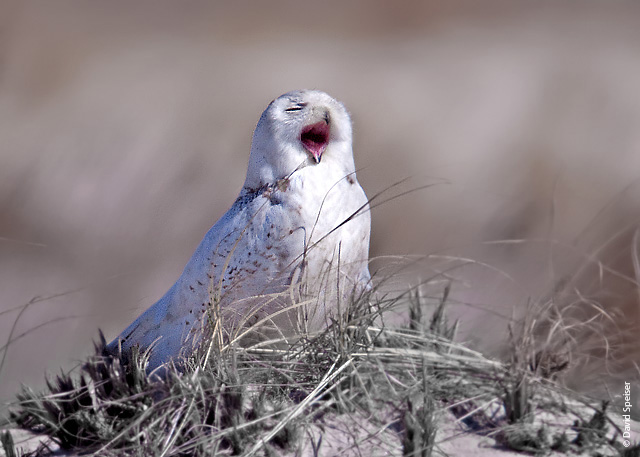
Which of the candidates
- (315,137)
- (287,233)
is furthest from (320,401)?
(315,137)

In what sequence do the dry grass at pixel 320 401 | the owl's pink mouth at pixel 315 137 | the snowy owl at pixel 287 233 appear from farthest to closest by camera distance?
the owl's pink mouth at pixel 315 137, the snowy owl at pixel 287 233, the dry grass at pixel 320 401

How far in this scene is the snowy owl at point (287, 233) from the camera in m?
2.48

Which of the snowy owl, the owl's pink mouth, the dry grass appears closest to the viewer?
the dry grass

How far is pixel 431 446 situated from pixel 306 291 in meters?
0.90

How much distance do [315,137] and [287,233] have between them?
0.41 meters

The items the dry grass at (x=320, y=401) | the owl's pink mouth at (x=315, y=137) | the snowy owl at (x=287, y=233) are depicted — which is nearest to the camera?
the dry grass at (x=320, y=401)

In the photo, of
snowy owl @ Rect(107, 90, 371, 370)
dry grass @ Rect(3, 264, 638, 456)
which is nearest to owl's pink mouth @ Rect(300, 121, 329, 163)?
snowy owl @ Rect(107, 90, 371, 370)

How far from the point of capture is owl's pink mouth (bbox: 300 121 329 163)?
102 inches

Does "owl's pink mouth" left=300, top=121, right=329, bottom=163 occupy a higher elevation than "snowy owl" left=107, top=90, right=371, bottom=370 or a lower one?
higher

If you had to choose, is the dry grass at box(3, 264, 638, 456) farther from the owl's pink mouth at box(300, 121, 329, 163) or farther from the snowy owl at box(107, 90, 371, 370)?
the owl's pink mouth at box(300, 121, 329, 163)

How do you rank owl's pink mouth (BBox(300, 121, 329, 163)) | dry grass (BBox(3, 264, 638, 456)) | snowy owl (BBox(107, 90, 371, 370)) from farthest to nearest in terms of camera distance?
owl's pink mouth (BBox(300, 121, 329, 163)) < snowy owl (BBox(107, 90, 371, 370)) < dry grass (BBox(3, 264, 638, 456))

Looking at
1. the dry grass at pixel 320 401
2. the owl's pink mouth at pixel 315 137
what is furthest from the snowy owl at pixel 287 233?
the dry grass at pixel 320 401

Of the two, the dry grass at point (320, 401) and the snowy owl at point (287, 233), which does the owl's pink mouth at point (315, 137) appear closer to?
the snowy owl at point (287, 233)

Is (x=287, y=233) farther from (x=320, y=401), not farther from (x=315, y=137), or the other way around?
(x=320, y=401)
